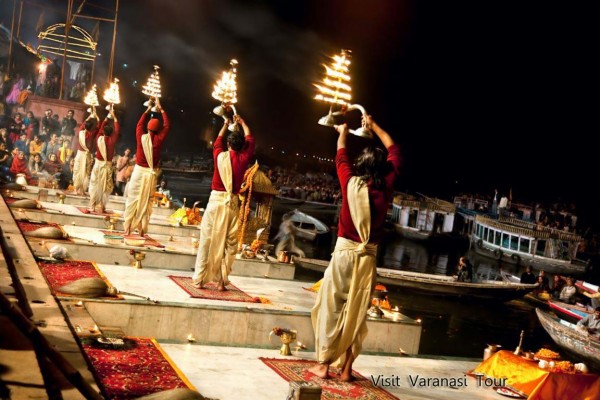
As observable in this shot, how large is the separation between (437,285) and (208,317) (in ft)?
57.5

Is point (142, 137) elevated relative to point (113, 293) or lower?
elevated

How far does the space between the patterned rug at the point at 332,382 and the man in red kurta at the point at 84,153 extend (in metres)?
12.4

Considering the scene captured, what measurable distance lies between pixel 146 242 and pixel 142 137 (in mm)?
2101

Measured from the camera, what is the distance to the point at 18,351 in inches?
172

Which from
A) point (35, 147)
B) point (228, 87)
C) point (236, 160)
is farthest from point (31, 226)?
point (35, 147)

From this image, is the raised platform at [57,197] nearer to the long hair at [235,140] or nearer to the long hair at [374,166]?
the long hair at [235,140]

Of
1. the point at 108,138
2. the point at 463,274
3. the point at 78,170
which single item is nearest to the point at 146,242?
the point at 108,138

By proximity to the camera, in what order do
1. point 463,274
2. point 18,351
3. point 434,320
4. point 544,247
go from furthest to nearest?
point 544,247, point 463,274, point 434,320, point 18,351

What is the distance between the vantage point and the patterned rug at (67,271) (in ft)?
28.7

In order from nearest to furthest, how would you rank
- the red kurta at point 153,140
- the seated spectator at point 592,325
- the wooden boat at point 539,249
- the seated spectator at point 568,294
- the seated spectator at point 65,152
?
the red kurta at point 153,140, the seated spectator at point 592,325, the seated spectator at point 65,152, the seated spectator at point 568,294, the wooden boat at point 539,249

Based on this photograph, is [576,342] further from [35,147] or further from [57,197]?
[35,147]

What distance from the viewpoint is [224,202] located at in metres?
9.45

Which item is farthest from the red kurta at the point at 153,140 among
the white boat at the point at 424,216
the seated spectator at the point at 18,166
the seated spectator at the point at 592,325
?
the white boat at the point at 424,216

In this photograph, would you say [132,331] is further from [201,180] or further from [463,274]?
[201,180]
